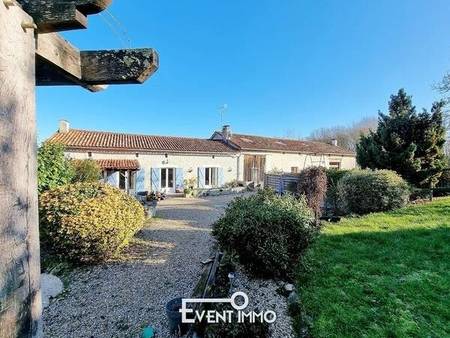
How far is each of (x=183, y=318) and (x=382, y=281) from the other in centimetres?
387

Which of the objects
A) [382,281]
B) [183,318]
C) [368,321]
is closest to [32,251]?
[183,318]

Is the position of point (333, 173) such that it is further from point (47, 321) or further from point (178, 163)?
point (47, 321)

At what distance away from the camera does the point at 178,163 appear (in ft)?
73.7

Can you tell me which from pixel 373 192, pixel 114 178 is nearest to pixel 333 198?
pixel 373 192

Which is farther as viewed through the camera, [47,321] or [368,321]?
[47,321]

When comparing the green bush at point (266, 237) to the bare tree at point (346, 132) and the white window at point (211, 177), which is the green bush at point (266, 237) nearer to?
the white window at point (211, 177)

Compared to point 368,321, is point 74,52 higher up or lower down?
higher up

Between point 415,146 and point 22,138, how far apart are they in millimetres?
17876

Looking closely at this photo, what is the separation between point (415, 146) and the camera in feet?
49.8

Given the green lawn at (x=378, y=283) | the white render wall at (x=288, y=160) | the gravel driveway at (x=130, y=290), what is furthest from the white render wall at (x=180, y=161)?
the green lawn at (x=378, y=283)

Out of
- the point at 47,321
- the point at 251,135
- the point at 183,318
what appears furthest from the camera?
the point at 251,135

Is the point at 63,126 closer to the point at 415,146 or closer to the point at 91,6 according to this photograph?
the point at 91,6

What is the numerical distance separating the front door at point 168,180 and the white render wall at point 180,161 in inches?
17.1

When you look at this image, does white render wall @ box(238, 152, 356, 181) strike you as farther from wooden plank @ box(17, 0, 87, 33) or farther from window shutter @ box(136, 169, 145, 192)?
wooden plank @ box(17, 0, 87, 33)
